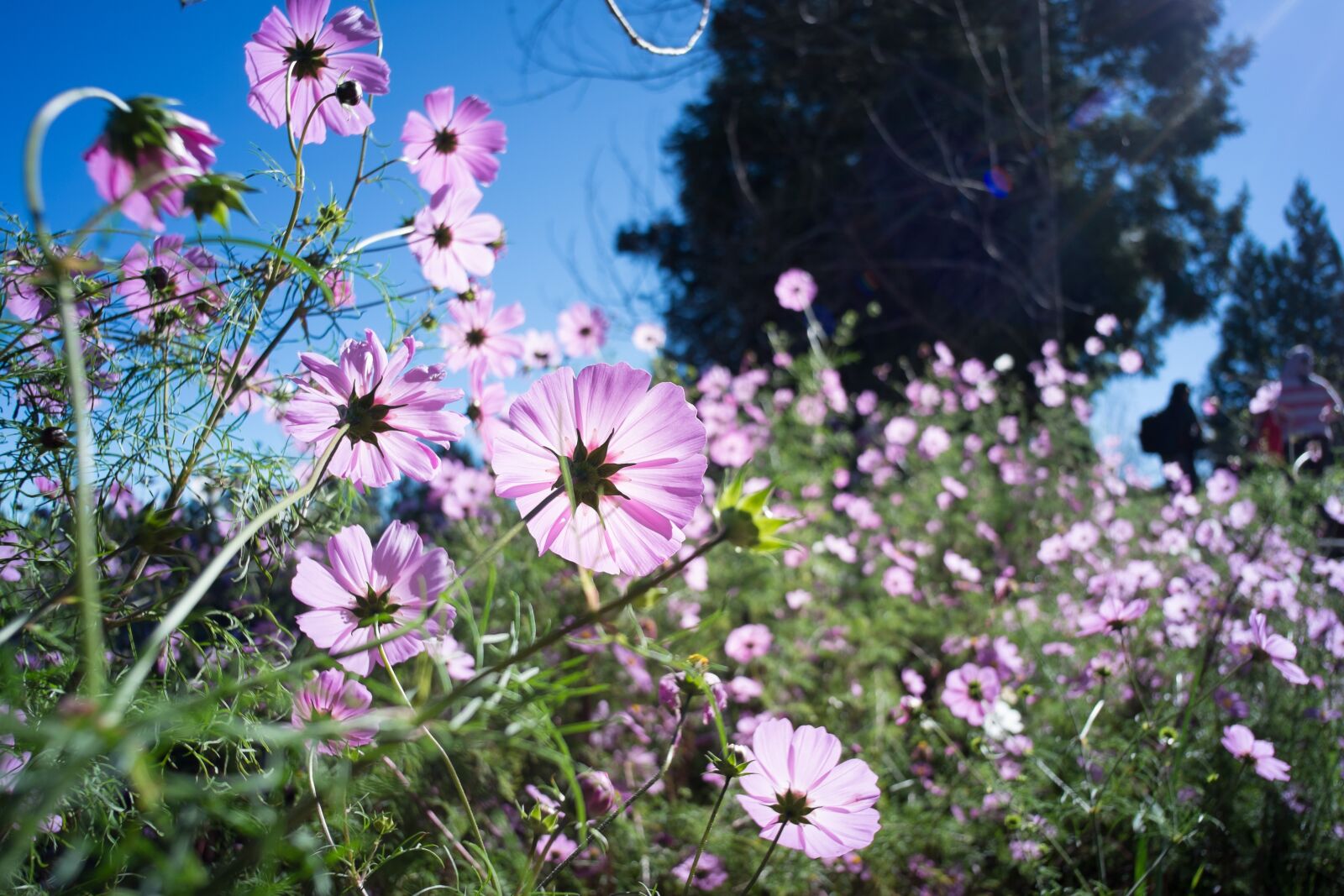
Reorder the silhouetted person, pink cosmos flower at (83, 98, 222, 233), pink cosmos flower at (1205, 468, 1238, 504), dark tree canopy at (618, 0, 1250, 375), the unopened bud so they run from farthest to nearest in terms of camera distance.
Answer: dark tree canopy at (618, 0, 1250, 375), the silhouetted person, pink cosmos flower at (1205, 468, 1238, 504), the unopened bud, pink cosmos flower at (83, 98, 222, 233)

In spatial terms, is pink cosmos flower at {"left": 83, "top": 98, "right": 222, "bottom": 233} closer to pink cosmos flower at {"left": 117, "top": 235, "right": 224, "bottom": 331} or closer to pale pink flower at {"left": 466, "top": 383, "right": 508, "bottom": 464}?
pink cosmos flower at {"left": 117, "top": 235, "right": 224, "bottom": 331}

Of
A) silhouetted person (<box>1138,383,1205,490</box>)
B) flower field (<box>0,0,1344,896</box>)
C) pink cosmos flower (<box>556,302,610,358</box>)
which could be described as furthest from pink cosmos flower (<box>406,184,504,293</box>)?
silhouetted person (<box>1138,383,1205,490</box>)

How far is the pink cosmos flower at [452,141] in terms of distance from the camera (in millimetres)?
612

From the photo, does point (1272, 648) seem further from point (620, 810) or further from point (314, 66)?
point (314, 66)

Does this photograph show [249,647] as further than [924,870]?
No

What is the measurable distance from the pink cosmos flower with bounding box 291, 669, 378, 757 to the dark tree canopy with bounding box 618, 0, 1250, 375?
629 centimetres

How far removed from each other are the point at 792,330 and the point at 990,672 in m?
6.99

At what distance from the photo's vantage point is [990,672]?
3.68 feet

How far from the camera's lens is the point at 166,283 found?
523 mm

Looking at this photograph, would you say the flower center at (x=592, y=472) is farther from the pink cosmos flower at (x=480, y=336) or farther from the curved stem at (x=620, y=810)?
the pink cosmos flower at (x=480, y=336)

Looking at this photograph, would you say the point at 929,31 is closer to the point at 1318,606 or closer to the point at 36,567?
the point at 1318,606

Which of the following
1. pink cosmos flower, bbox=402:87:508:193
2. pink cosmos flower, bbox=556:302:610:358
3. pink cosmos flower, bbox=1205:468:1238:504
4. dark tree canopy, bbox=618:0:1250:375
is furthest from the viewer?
dark tree canopy, bbox=618:0:1250:375

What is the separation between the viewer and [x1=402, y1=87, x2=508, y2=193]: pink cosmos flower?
61 cm

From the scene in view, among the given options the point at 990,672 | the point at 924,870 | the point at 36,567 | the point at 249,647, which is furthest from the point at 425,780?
the point at 990,672
